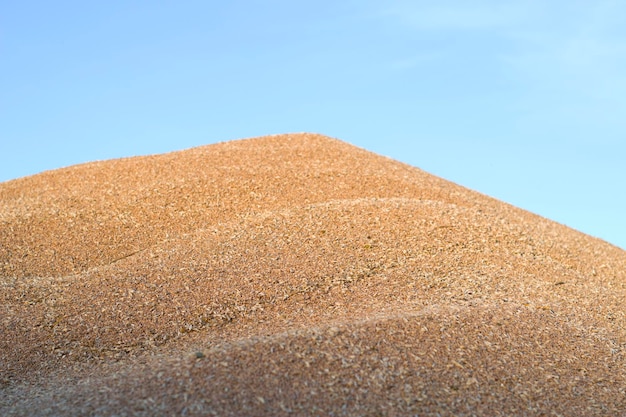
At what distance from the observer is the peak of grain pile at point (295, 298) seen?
454cm

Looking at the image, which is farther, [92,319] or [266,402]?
[92,319]

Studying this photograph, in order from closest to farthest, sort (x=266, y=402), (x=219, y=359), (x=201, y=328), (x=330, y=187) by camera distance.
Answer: (x=266, y=402) < (x=219, y=359) < (x=201, y=328) < (x=330, y=187)

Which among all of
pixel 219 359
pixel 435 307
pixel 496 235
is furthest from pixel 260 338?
pixel 496 235

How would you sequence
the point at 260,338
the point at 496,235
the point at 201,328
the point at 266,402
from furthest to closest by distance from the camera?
the point at 496,235, the point at 201,328, the point at 260,338, the point at 266,402

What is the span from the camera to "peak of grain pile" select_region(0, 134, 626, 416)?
14.9 ft

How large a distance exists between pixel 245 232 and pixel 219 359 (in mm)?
3459

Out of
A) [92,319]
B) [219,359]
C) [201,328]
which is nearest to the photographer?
[219,359]

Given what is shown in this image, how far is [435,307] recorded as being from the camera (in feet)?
19.6

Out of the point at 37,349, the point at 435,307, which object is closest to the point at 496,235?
the point at 435,307

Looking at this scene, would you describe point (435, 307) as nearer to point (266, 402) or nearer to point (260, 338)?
point (260, 338)

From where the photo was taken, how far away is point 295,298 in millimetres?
6320

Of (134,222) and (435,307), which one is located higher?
(134,222)

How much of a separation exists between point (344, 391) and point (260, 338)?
1012 mm

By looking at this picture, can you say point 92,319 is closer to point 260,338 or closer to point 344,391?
point 260,338
